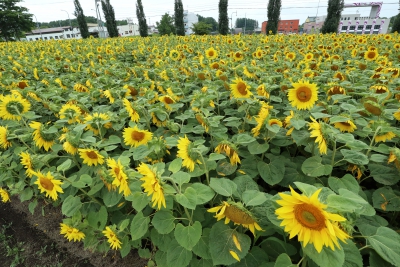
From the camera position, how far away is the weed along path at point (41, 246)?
212cm

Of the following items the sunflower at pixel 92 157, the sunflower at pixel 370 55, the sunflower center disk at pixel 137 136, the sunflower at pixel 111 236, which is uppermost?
the sunflower at pixel 370 55

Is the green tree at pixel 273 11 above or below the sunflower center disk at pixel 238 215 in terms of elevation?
→ above

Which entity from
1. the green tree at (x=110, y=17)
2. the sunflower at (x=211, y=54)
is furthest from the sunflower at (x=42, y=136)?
the green tree at (x=110, y=17)

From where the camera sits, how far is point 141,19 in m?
25.3

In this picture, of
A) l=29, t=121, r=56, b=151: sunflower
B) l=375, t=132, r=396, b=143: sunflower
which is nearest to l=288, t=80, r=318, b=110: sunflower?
l=375, t=132, r=396, b=143: sunflower

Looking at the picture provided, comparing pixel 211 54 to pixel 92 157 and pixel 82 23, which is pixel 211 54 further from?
pixel 82 23

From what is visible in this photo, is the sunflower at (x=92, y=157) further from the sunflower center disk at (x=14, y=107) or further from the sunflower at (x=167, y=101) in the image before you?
the sunflower center disk at (x=14, y=107)

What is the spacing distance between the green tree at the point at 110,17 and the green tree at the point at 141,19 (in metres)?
2.75

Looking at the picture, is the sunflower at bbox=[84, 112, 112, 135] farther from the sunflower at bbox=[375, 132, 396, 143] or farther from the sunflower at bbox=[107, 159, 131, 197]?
the sunflower at bbox=[375, 132, 396, 143]

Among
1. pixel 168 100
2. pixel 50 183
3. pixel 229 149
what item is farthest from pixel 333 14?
pixel 50 183

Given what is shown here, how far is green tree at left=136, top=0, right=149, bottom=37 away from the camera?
24752 millimetres

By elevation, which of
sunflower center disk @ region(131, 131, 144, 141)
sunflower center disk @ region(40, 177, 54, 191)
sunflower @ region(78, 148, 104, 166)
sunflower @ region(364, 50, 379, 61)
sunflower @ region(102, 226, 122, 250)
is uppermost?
sunflower @ region(364, 50, 379, 61)

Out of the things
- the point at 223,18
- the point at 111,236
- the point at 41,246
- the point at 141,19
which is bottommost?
the point at 41,246

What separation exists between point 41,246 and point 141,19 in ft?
88.3
